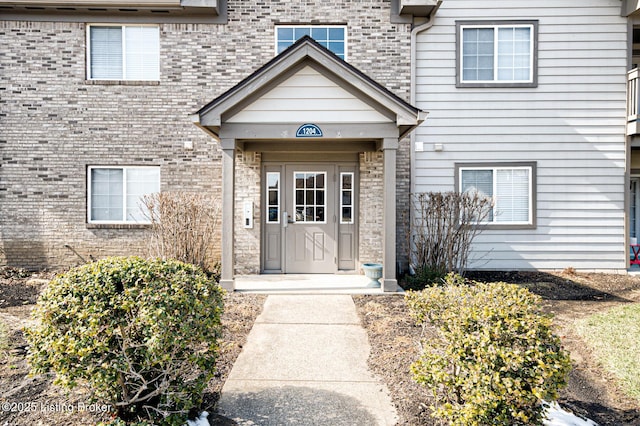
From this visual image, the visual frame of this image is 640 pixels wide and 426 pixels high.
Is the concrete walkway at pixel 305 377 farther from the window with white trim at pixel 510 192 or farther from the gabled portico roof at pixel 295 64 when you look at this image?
the window with white trim at pixel 510 192

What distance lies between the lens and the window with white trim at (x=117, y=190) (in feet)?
30.7

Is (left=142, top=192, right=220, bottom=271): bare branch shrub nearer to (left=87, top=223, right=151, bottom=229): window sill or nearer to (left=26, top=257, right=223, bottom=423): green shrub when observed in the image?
(left=87, top=223, right=151, bottom=229): window sill

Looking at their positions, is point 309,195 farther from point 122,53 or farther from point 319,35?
point 122,53

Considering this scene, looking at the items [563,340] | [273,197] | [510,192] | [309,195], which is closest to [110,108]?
[273,197]

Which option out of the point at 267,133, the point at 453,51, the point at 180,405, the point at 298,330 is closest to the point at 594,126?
the point at 453,51

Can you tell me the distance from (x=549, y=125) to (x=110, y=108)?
10.5 metres

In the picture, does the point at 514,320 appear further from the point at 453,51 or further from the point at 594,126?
the point at 594,126

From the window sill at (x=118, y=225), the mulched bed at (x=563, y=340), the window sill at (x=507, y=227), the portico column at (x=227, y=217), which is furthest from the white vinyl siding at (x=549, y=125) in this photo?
the window sill at (x=118, y=225)

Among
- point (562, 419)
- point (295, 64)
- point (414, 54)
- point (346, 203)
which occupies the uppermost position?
point (414, 54)

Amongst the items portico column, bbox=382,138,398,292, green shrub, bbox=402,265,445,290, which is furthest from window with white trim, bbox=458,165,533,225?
portico column, bbox=382,138,398,292

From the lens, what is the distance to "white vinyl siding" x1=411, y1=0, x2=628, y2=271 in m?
9.38

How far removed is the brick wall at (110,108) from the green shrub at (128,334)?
19.6ft

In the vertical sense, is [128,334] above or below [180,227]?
below

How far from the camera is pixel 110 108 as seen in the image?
9.23 m
